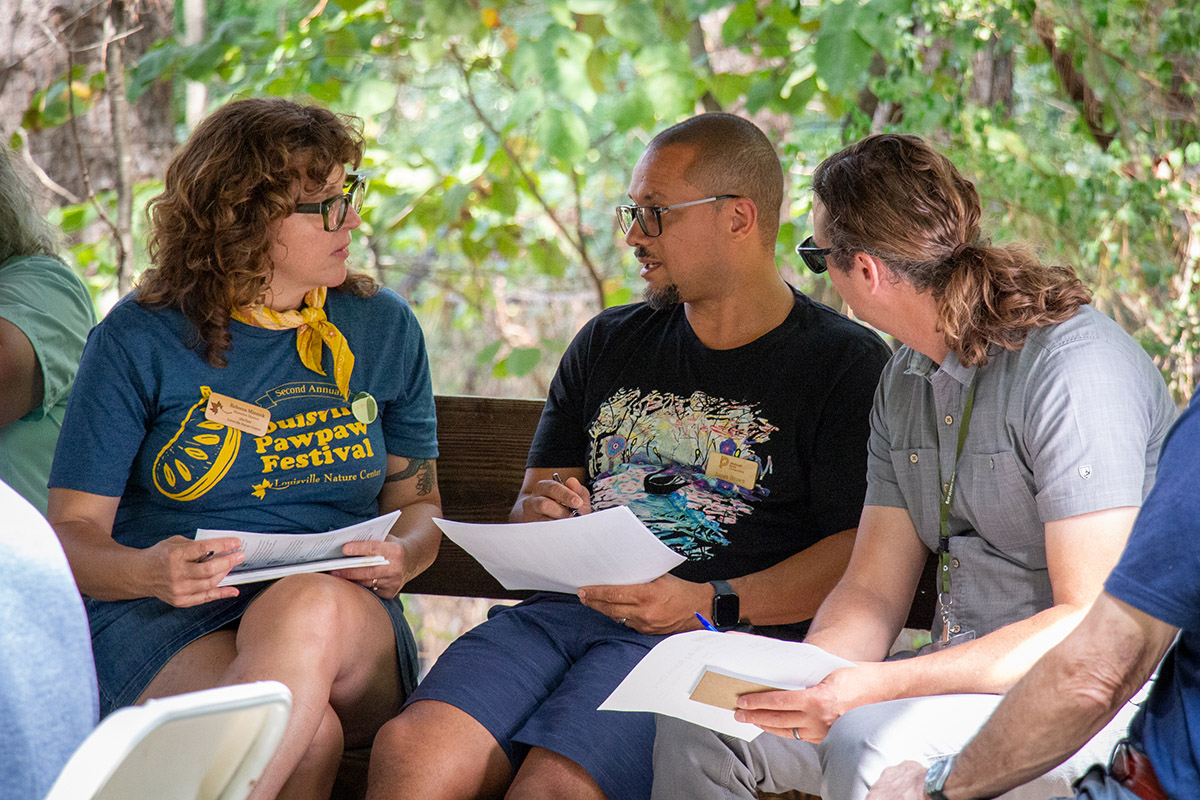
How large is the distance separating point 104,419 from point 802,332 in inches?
54.3

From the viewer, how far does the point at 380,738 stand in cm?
191

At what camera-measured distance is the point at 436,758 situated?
185 cm

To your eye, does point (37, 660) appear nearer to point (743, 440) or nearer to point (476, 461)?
point (743, 440)

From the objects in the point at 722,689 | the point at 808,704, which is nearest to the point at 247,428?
the point at 722,689

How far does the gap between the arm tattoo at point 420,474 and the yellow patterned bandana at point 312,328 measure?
215mm

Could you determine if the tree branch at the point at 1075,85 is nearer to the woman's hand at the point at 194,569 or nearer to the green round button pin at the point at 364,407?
the green round button pin at the point at 364,407

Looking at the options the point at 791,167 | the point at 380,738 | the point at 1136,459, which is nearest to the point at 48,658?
the point at 380,738

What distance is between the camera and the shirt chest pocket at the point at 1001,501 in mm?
1764

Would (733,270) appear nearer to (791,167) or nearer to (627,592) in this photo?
(627,592)

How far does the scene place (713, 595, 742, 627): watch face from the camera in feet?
6.93

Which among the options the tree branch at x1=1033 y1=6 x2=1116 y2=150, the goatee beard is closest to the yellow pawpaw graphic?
the goatee beard

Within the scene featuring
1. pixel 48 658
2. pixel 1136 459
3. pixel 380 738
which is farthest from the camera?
pixel 380 738

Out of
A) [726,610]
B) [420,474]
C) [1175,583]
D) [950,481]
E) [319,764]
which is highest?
[1175,583]

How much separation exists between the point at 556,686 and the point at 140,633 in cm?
75
